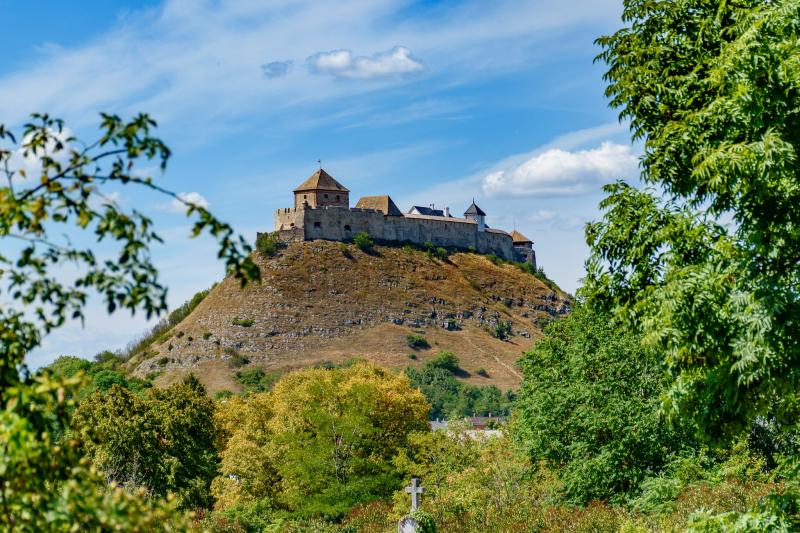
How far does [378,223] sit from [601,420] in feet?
376

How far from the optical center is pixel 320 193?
138m

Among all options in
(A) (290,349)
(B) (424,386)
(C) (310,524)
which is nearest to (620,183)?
(C) (310,524)

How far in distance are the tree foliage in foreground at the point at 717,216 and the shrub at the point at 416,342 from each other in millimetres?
109400

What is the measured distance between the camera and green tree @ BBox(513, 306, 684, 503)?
2672 centimetres

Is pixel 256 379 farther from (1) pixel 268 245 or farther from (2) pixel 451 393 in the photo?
(1) pixel 268 245

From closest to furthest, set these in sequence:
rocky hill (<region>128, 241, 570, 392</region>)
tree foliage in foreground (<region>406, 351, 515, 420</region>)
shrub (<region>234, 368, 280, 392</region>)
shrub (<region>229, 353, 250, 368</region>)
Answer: tree foliage in foreground (<region>406, 351, 515, 420</region>), shrub (<region>234, 368, 280, 392</region>), shrub (<region>229, 353, 250, 368</region>), rocky hill (<region>128, 241, 570, 392</region>)

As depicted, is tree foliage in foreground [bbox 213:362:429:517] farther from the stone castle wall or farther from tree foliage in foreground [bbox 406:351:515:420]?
the stone castle wall

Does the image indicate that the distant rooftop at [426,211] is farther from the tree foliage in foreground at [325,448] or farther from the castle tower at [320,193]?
the tree foliage in foreground at [325,448]

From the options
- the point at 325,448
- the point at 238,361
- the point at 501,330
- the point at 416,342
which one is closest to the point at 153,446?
the point at 325,448

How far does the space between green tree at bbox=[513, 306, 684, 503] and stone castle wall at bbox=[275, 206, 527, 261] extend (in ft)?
344


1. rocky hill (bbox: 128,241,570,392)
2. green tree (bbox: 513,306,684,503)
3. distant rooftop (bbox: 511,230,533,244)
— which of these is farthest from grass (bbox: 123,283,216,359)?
green tree (bbox: 513,306,684,503)

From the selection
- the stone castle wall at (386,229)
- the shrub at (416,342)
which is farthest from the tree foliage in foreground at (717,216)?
the stone castle wall at (386,229)

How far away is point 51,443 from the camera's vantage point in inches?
228

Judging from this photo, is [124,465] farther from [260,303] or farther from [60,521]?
[260,303]
